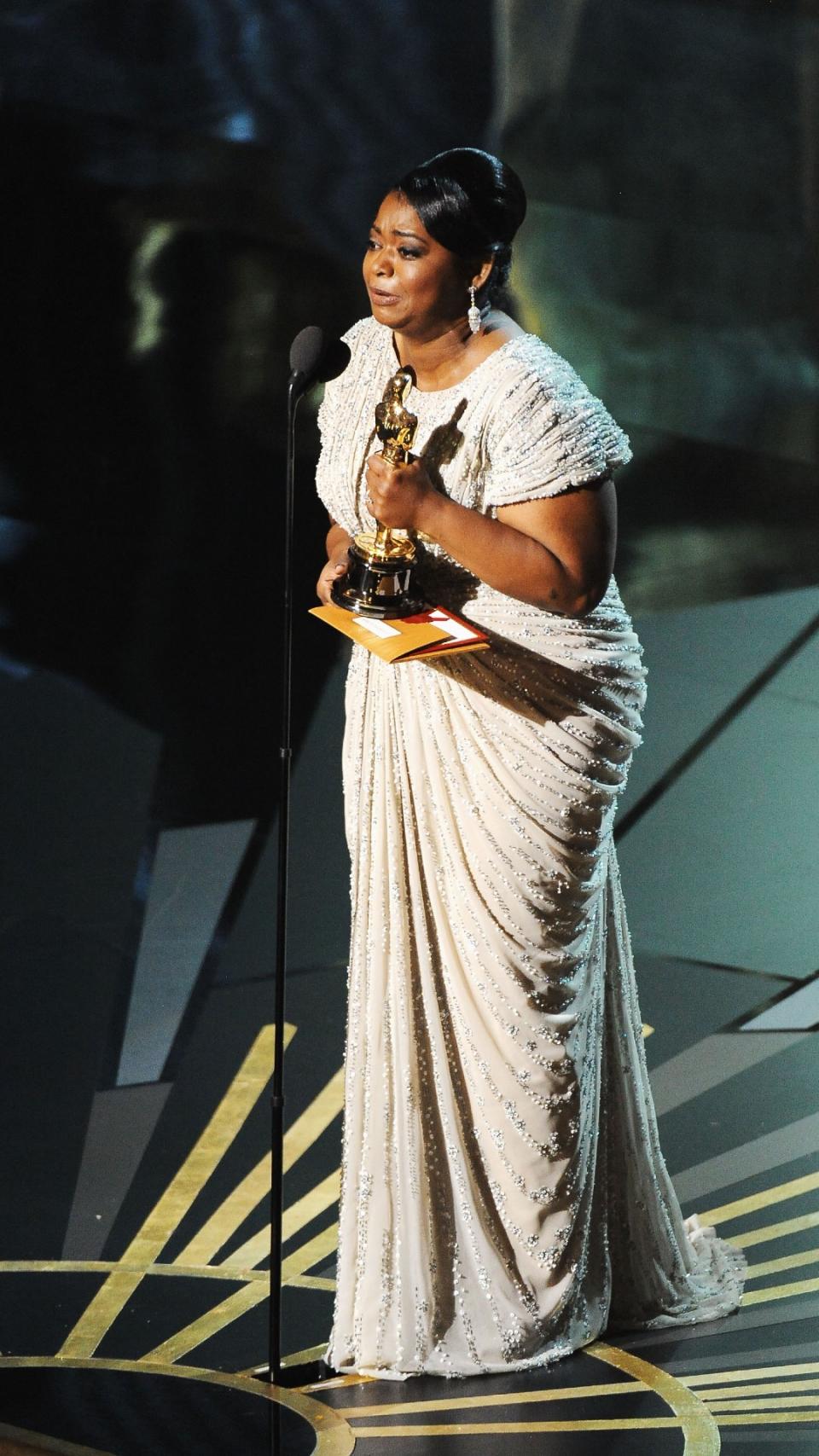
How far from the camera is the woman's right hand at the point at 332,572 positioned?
145 inches

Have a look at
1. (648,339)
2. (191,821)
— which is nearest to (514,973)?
(191,821)

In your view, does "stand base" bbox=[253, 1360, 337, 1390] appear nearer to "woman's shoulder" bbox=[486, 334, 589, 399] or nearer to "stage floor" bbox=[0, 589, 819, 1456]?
"stage floor" bbox=[0, 589, 819, 1456]

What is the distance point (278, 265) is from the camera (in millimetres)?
7320

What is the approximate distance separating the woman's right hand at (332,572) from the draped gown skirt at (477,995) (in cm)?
14

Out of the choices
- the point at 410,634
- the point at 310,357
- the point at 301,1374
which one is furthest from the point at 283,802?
the point at 301,1374

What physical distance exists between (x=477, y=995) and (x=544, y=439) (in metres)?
0.96

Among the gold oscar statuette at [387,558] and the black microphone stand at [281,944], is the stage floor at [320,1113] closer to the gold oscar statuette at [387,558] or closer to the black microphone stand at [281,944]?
the black microphone stand at [281,944]

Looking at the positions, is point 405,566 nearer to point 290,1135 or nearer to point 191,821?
point 290,1135

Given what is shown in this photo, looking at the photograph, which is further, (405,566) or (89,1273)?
(89,1273)

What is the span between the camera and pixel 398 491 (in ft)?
11.0

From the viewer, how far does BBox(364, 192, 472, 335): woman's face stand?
11.4 ft

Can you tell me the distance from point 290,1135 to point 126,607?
2895 mm

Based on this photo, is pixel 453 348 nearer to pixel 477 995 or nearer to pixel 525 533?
pixel 525 533

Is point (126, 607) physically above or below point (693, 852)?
above
